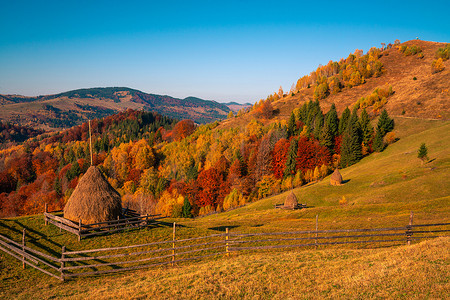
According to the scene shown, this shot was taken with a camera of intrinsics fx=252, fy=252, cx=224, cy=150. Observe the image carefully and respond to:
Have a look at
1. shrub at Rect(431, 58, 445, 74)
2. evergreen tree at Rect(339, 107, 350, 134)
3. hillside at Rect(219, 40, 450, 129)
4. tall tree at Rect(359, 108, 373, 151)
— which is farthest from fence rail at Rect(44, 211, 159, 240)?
shrub at Rect(431, 58, 445, 74)

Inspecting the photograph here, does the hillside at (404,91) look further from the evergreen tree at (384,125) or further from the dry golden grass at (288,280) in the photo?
the dry golden grass at (288,280)

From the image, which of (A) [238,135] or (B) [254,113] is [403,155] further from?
(B) [254,113]

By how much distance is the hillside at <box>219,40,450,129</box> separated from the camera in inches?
3445

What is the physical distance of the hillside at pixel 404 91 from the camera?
8750cm

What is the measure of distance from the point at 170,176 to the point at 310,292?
104892 mm

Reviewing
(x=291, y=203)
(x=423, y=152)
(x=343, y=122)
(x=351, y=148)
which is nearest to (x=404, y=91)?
(x=343, y=122)

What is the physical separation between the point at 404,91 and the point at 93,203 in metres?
125

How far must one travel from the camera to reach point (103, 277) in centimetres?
1490

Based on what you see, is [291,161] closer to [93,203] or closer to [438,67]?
[93,203]

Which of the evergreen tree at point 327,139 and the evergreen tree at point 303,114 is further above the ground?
the evergreen tree at point 303,114

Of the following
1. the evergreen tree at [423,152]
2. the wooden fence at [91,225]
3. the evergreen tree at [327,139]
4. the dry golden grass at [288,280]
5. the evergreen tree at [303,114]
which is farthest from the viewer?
the evergreen tree at [303,114]

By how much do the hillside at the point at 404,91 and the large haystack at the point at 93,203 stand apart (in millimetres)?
94591

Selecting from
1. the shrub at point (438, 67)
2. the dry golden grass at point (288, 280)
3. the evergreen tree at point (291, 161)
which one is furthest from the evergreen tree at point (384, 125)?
the dry golden grass at point (288, 280)

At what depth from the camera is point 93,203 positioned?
77.4 ft
